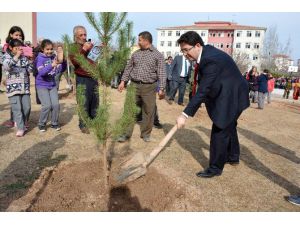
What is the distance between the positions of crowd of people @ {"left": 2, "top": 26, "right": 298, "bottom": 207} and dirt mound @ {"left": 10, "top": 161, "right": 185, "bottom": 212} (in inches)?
29.9

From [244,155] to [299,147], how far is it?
156cm

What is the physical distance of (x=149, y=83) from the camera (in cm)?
516

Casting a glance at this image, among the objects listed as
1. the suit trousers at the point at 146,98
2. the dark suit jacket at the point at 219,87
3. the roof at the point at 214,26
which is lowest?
the suit trousers at the point at 146,98

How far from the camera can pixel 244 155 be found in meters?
5.06

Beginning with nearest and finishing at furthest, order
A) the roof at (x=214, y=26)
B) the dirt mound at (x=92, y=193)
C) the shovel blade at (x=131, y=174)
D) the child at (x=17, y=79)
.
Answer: the dirt mound at (x=92, y=193) < the shovel blade at (x=131, y=174) < the child at (x=17, y=79) < the roof at (x=214, y=26)

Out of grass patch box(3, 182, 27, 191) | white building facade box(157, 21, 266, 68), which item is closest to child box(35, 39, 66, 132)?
grass patch box(3, 182, 27, 191)

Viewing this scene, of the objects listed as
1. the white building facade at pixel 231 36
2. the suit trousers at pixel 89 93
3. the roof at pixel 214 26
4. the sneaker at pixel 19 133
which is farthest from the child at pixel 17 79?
the roof at pixel 214 26

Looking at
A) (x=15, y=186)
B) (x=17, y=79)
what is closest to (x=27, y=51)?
(x=17, y=79)

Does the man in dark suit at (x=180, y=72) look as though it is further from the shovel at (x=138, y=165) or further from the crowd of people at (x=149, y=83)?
the shovel at (x=138, y=165)

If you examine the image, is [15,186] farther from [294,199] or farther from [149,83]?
[294,199]

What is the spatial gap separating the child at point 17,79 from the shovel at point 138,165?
2569 mm

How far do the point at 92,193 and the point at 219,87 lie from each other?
193cm

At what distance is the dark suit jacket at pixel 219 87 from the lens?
3.61 meters

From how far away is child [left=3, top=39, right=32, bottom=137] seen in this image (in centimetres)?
502
